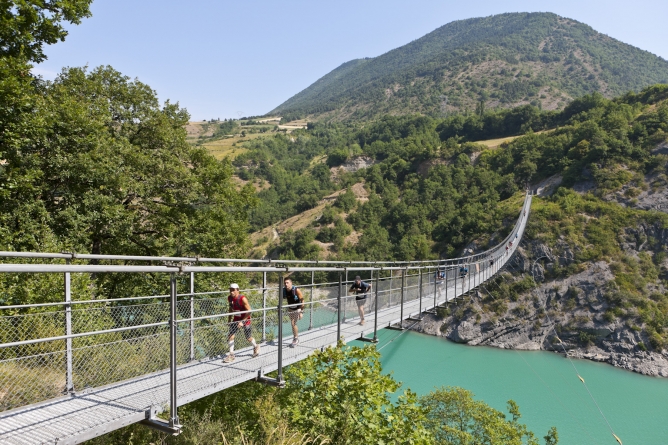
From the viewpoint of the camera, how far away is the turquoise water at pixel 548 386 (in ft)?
59.7

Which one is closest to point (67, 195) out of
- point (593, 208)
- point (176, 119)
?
point (176, 119)

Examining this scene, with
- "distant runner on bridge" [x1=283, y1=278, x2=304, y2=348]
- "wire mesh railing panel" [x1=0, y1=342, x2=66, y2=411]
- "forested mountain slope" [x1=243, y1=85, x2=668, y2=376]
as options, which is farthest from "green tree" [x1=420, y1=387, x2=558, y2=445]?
"forested mountain slope" [x1=243, y1=85, x2=668, y2=376]

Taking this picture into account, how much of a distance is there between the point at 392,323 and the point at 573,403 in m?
17.7

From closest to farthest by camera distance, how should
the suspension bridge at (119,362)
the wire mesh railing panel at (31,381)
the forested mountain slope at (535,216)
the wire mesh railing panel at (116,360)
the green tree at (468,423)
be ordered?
the suspension bridge at (119,362), the wire mesh railing panel at (31,381), the wire mesh railing panel at (116,360), the green tree at (468,423), the forested mountain slope at (535,216)

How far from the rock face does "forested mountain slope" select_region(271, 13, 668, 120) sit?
161 ft

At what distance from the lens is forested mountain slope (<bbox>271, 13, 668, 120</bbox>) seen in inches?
3839

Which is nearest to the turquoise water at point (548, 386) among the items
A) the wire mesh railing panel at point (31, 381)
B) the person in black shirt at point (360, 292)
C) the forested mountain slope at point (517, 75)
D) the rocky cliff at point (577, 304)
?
the rocky cliff at point (577, 304)

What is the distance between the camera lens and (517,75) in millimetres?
105562

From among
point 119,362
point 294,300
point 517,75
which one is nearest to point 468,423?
point 294,300

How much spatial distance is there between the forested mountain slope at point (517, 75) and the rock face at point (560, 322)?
161ft

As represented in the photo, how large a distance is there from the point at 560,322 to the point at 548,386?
6.54 meters

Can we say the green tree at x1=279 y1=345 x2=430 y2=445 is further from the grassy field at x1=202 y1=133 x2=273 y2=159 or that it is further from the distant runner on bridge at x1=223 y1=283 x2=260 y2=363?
the grassy field at x1=202 y1=133 x2=273 y2=159

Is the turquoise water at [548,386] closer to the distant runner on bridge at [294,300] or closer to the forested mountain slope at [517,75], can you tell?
the distant runner on bridge at [294,300]

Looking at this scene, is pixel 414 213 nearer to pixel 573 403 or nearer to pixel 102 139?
pixel 573 403
